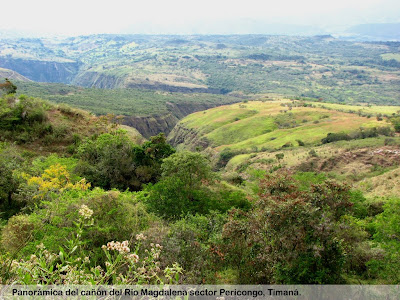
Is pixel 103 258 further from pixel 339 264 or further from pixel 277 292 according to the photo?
pixel 339 264

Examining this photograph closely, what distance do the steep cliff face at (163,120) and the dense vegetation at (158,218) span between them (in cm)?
8321

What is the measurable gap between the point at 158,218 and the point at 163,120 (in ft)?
410

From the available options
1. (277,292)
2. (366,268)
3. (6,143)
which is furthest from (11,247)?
(6,143)

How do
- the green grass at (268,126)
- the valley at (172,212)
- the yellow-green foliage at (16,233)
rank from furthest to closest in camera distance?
the green grass at (268,126)
the yellow-green foliage at (16,233)
the valley at (172,212)

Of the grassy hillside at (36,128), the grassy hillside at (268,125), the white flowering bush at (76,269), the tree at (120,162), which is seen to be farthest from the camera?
the grassy hillside at (268,125)

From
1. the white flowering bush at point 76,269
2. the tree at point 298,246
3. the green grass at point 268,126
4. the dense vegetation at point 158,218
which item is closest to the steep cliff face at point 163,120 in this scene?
the green grass at point 268,126

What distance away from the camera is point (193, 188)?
24891 mm

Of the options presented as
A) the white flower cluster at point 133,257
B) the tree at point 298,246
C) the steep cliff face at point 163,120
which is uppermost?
the white flower cluster at point 133,257

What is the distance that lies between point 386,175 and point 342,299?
3472 centimetres

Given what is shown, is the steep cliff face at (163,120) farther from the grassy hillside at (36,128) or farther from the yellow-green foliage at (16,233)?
the yellow-green foliage at (16,233)

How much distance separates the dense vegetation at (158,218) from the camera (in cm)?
869

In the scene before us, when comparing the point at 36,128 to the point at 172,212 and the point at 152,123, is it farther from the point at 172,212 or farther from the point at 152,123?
the point at 152,123

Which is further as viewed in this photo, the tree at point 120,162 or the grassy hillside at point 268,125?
the grassy hillside at point 268,125

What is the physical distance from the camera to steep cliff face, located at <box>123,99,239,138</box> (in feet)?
410
